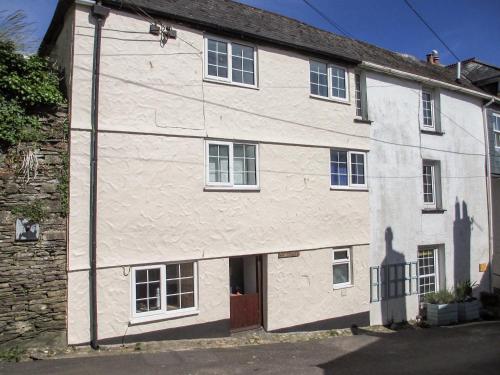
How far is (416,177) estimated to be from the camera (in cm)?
1548

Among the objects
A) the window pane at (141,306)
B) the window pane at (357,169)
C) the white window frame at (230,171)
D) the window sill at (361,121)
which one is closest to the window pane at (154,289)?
the window pane at (141,306)

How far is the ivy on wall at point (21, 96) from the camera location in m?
8.63

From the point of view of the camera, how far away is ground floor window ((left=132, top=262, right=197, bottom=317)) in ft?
32.2

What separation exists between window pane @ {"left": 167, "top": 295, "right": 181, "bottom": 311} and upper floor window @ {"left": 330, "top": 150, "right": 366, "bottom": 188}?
→ 18.0ft

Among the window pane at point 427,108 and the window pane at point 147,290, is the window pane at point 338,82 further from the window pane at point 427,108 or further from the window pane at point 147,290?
the window pane at point 147,290

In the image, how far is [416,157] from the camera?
15578 millimetres

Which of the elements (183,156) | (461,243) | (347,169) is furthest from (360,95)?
(461,243)

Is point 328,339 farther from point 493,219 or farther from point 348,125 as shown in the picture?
point 493,219

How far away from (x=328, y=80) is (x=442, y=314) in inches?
326

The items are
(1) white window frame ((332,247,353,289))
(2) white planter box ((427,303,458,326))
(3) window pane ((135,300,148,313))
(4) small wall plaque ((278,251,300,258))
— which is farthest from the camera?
(2) white planter box ((427,303,458,326))

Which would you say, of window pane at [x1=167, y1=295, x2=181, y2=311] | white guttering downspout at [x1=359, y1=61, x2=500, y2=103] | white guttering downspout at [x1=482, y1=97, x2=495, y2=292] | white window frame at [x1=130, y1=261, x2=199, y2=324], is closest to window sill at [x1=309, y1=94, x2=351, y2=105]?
white guttering downspout at [x1=359, y1=61, x2=500, y2=103]

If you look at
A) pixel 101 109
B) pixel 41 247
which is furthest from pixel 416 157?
pixel 41 247

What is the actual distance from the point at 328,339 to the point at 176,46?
8136mm

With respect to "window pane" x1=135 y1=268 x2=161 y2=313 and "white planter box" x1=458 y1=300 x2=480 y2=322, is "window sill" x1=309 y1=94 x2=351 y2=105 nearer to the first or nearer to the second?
"window pane" x1=135 y1=268 x2=161 y2=313
